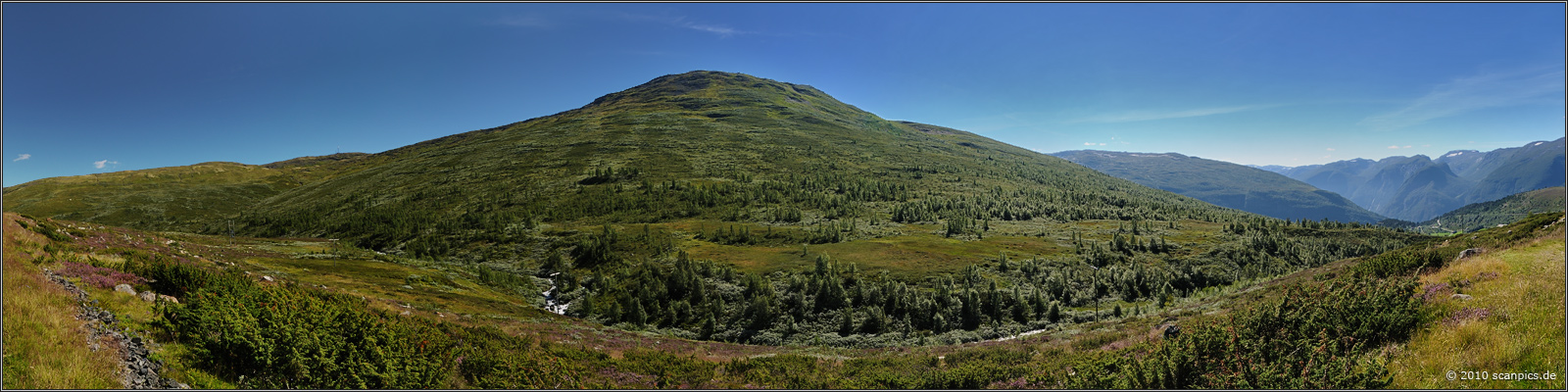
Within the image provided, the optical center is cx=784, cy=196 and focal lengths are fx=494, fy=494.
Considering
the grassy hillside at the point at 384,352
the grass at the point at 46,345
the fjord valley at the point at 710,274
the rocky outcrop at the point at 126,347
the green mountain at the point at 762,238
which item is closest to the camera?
the grass at the point at 46,345

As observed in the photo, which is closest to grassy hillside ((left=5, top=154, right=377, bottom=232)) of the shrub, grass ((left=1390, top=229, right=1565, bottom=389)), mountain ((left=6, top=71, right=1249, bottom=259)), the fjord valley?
mountain ((left=6, top=71, right=1249, bottom=259))

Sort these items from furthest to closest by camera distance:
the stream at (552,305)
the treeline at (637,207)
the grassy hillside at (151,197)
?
the grassy hillside at (151,197), the treeline at (637,207), the stream at (552,305)

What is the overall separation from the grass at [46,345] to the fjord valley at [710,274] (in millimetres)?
1116

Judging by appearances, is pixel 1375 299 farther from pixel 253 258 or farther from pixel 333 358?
pixel 253 258

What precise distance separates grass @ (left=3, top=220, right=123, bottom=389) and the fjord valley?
43.9 inches

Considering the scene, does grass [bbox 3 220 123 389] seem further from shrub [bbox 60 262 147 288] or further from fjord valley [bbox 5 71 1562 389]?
shrub [bbox 60 262 147 288]

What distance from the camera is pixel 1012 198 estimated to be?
444 feet

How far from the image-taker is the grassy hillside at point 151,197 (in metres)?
136

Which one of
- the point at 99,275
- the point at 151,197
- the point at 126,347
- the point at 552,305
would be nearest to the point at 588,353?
the point at 126,347

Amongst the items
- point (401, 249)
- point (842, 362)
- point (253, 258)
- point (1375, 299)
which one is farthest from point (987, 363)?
point (401, 249)

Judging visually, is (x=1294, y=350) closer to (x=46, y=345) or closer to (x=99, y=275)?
(x=46, y=345)

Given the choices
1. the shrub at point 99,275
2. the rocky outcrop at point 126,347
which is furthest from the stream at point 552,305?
the rocky outcrop at point 126,347

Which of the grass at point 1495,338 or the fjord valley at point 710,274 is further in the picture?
the fjord valley at point 710,274

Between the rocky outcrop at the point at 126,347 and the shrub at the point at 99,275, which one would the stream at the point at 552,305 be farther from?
the rocky outcrop at the point at 126,347
